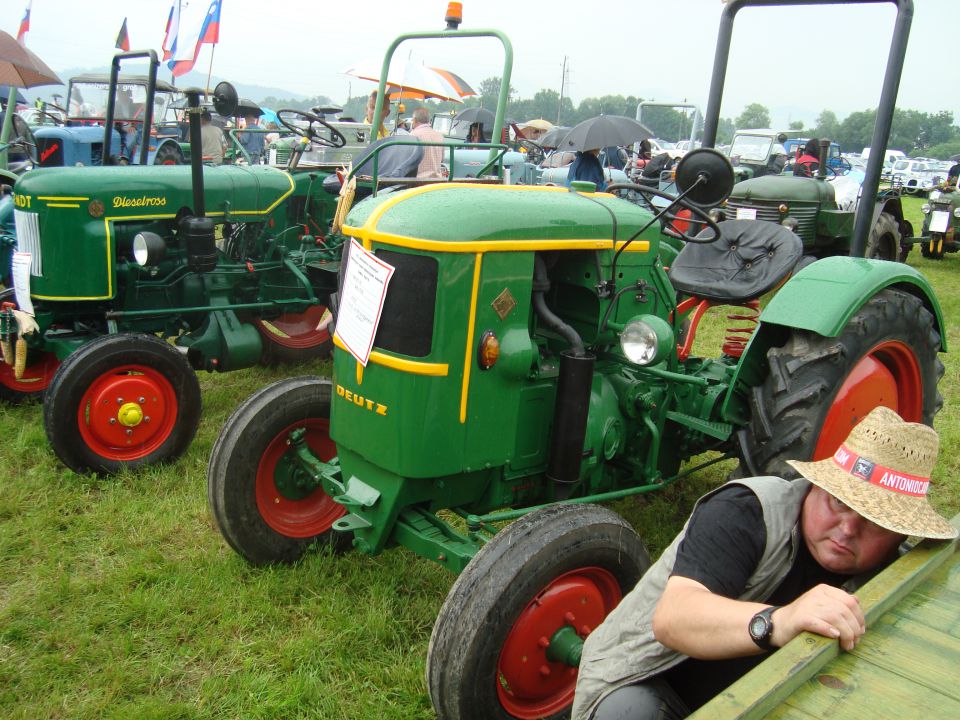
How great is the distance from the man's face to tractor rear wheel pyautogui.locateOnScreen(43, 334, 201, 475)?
3166mm

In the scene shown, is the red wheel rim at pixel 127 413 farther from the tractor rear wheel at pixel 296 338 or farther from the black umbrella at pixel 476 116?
the black umbrella at pixel 476 116

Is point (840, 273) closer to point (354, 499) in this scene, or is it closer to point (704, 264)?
point (704, 264)

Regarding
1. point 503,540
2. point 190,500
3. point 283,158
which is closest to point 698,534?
point 503,540

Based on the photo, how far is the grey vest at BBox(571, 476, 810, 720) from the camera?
5.61ft

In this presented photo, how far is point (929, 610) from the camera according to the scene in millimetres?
1588

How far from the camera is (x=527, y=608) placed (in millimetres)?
2213

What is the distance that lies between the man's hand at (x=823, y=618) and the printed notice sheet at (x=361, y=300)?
4.47ft

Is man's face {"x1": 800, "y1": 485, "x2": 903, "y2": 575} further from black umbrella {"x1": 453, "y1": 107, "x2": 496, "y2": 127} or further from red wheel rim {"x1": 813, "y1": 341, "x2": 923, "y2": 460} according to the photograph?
black umbrella {"x1": 453, "y1": 107, "x2": 496, "y2": 127}

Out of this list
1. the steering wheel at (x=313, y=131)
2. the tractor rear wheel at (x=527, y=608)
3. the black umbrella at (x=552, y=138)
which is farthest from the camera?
the black umbrella at (x=552, y=138)

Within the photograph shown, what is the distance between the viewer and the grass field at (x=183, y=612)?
2.50 metres

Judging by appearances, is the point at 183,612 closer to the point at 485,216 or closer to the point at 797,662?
the point at 485,216

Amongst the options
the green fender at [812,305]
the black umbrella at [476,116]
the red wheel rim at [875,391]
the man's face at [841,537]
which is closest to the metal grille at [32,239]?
the green fender at [812,305]

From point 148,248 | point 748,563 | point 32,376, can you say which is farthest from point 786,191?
point 748,563

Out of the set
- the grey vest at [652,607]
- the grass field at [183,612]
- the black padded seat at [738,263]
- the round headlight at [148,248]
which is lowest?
the grass field at [183,612]
